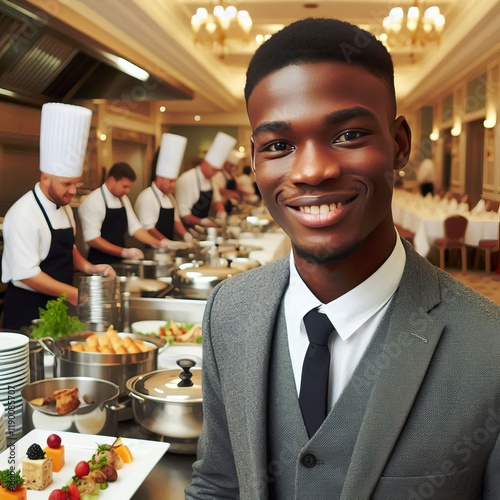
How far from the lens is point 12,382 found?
4.36 ft

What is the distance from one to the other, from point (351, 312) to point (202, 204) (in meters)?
3.12

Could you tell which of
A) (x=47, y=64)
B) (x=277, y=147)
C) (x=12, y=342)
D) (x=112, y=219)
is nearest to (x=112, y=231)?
(x=112, y=219)

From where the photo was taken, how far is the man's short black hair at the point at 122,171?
253 cm

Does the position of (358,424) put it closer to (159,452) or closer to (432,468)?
(432,468)

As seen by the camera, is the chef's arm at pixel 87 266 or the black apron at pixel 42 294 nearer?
the black apron at pixel 42 294

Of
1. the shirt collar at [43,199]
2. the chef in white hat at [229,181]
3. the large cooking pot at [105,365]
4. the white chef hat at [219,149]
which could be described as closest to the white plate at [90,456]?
the large cooking pot at [105,365]

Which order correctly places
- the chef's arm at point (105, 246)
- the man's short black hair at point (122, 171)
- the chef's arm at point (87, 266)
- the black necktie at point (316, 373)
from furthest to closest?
the man's short black hair at point (122, 171), the chef's arm at point (105, 246), the chef's arm at point (87, 266), the black necktie at point (316, 373)

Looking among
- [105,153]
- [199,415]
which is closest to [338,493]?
[199,415]

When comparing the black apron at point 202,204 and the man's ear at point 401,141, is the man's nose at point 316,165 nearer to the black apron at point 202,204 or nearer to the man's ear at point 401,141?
the man's ear at point 401,141

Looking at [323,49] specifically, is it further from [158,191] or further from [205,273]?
[158,191]

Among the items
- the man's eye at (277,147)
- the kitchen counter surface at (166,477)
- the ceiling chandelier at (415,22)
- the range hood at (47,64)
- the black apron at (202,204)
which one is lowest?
the kitchen counter surface at (166,477)

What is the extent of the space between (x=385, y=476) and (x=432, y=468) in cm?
5

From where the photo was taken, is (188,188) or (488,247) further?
(488,247)

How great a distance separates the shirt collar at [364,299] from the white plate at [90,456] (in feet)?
1.79
